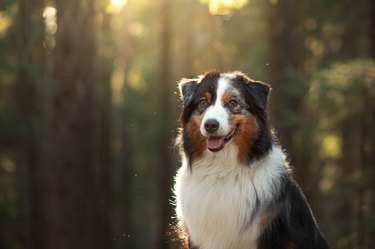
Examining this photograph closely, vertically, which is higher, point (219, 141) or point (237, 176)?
point (219, 141)

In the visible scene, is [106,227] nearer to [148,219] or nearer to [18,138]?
[18,138]

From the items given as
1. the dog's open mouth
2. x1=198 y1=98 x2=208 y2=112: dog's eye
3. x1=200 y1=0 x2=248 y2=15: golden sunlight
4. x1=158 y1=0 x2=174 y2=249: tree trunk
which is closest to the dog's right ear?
x1=198 y1=98 x2=208 y2=112: dog's eye

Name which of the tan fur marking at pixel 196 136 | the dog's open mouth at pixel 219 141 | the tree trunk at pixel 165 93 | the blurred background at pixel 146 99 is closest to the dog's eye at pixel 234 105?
the dog's open mouth at pixel 219 141

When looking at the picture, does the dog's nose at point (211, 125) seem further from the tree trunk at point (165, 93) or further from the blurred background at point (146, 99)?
the tree trunk at point (165, 93)

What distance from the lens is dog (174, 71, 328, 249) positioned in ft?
25.7

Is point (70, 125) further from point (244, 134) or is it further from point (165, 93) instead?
point (165, 93)

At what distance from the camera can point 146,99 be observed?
1513 inches

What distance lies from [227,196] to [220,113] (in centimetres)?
94

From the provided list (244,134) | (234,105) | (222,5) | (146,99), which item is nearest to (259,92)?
(234,105)

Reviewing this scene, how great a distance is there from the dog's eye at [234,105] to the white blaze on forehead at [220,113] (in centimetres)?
10

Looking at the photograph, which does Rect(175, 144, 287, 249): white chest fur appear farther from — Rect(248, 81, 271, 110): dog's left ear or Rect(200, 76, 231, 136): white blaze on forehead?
Rect(248, 81, 271, 110): dog's left ear

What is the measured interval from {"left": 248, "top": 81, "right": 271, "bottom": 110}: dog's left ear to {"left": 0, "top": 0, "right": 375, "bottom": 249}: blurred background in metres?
2.79

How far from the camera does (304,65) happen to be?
27469 mm

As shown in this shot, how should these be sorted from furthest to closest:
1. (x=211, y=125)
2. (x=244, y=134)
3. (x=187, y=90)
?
(x=187, y=90), (x=244, y=134), (x=211, y=125)
